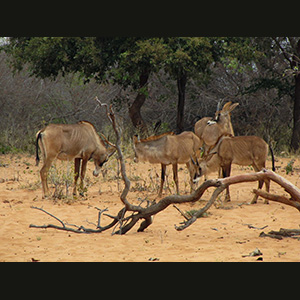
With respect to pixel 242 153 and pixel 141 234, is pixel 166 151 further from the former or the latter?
pixel 141 234

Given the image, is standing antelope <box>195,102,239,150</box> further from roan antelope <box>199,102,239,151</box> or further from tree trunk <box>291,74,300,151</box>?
tree trunk <box>291,74,300,151</box>

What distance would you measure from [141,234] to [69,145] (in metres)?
3.87

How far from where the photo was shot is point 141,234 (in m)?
7.29

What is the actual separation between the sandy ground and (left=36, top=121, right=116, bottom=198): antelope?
1.94ft

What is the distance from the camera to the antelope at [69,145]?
10445 mm

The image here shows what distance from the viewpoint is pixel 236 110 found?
64.3ft

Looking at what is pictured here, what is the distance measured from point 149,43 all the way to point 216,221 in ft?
29.1

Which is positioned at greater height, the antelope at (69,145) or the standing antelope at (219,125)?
the standing antelope at (219,125)

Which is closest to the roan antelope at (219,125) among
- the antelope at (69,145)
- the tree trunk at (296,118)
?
the antelope at (69,145)

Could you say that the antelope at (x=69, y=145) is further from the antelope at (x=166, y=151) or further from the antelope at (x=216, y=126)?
the antelope at (x=216, y=126)

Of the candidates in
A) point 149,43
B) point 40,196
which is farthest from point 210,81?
point 40,196

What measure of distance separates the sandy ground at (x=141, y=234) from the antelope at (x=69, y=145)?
1.94 feet

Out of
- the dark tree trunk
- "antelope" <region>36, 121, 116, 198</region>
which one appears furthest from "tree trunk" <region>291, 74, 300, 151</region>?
"antelope" <region>36, 121, 116, 198</region>

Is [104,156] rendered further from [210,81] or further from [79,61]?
[210,81]
